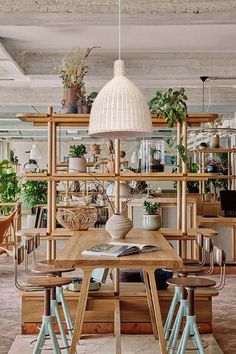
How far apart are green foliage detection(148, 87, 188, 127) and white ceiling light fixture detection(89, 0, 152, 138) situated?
4.40 feet

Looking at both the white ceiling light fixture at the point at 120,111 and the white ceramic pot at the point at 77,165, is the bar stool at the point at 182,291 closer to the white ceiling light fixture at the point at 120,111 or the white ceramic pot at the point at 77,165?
the white ceiling light fixture at the point at 120,111

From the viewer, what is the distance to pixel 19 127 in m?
17.9

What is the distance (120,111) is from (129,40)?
438 centimetres

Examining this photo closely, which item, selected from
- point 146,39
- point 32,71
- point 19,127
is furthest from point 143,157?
point 19,127

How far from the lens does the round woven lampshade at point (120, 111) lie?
392 centimetres

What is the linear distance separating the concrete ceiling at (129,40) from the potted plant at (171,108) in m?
0.68

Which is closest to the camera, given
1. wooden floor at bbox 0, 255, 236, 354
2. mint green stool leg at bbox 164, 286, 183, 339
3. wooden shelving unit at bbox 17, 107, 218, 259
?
mint green stool leg at bbox 164, 286, 183, 339

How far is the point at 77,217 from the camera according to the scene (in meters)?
5.49

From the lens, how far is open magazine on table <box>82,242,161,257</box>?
3896 mm

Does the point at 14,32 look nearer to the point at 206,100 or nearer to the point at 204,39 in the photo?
the point at 204,39

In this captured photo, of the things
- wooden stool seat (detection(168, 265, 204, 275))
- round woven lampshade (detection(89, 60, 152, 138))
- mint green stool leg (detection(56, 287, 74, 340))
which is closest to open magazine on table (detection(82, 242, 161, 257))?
wooden stool seat (detection(168, 265, 204, 275))

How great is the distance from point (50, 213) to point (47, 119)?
2.84 feet

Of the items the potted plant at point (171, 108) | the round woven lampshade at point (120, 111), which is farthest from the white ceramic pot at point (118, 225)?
the potted plant at point (171, 108)

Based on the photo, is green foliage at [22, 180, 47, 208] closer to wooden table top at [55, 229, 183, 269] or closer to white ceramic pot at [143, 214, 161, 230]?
white ceramic pot at [143, 214, 161, 230]
